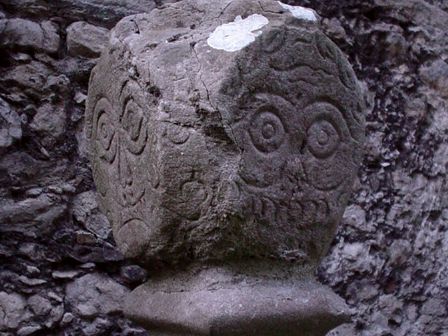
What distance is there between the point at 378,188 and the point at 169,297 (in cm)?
161

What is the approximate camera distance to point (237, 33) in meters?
1.40

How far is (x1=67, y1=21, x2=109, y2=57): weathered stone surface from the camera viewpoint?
2.50 meters

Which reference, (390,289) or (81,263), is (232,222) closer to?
(81,263)

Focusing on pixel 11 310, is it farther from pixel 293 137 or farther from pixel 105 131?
pixel 293 137

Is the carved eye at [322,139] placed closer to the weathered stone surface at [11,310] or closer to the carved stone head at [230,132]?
the carved stone head at [230,132]

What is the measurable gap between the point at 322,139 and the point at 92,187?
116 centimetres

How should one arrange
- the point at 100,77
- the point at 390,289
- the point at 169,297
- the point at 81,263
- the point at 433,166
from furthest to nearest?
1. the point at 433,166
2. the point at 390,289
3. the point at 81,263
4. the point at 100,77
5. the point at 169,297

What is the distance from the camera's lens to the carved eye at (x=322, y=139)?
1461 mm

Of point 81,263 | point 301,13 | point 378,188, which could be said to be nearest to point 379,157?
point 378,188

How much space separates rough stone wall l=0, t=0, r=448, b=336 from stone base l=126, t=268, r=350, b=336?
0.87 meters

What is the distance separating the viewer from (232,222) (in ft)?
4.50

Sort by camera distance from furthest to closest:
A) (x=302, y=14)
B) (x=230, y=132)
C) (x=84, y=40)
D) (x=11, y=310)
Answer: (x=84, y=40) < (x=11, y=310) < (x=302, y=14) < (x=230, y=132)

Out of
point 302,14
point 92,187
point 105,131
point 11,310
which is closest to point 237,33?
point 302,14

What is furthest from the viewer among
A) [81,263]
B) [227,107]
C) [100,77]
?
[81,263]
